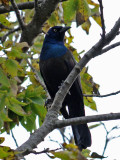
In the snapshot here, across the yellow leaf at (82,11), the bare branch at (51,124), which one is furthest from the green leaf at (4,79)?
the yellow leaf at (82,11)

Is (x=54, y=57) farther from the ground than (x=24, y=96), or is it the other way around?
(x=54, y=57)

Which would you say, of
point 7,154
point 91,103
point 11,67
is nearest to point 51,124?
point 11,67

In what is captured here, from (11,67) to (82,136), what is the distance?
6.12ft

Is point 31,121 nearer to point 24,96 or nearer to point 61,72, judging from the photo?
point 24,96

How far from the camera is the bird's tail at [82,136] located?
416 cm

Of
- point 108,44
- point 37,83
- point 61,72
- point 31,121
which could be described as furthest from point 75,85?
point 108,44

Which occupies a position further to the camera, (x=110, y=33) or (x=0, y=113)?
(x=110, y=33)

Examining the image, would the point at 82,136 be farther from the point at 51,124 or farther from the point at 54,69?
the point at 51,124

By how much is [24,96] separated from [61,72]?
5.53ft

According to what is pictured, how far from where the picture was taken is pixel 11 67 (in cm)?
273

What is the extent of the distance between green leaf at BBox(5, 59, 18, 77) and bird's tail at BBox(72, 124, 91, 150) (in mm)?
1676

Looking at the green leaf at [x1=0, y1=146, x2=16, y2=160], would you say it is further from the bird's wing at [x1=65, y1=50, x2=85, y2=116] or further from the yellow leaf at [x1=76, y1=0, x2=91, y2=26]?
the bird's wing at [x1=65, y1=50, x2=85, y2=116]

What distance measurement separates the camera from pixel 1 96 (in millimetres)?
2660

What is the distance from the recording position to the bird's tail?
4156 mm
